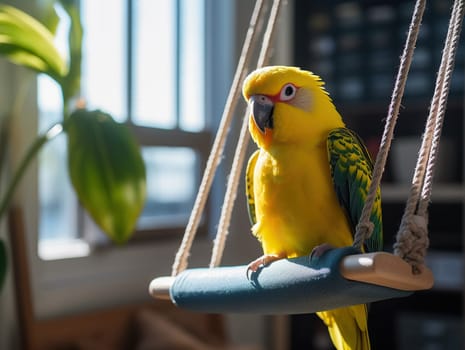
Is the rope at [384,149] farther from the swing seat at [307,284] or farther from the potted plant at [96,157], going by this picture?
the potted plant at [96,157]

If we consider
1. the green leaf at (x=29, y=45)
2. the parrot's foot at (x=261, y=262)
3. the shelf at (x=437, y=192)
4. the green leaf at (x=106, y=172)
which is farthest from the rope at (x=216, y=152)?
the shelf at (x=437, y=192)

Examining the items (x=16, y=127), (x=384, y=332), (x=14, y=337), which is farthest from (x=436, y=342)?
(x=16, y=127)

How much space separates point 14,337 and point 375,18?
1.68 meters

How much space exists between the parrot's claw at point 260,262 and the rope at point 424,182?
6.3 inches

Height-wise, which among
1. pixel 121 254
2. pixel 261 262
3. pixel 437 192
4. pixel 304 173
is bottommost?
pixel 121 254

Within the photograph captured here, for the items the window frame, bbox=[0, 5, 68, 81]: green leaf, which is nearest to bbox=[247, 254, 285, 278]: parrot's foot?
bbox=[0, 5, 68, 81]: green leaf

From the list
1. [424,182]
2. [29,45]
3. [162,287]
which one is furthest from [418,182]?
[29,45]

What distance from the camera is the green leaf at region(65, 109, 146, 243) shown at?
1.24m

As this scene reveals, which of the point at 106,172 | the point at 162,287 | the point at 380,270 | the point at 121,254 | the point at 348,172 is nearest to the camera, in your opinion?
the point at 380,270

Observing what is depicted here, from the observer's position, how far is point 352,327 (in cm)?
79

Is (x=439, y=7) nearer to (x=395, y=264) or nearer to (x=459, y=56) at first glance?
(x=459, y=56)

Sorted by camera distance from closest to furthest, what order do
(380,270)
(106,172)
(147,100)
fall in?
1. (380,270)
2. (106,172)
3. (147,100)

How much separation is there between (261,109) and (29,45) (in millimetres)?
709

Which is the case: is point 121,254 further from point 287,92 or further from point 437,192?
point 287,92
